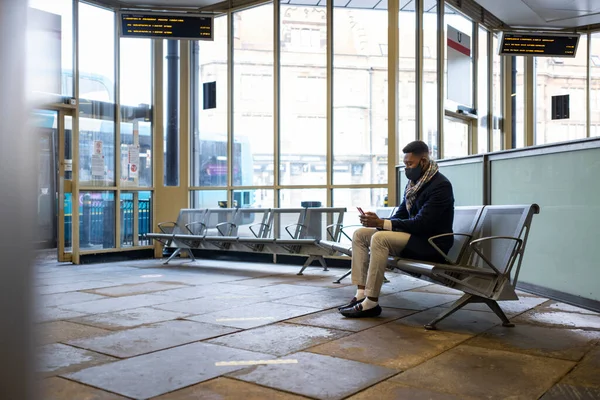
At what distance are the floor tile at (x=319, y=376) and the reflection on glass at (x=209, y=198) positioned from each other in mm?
6862

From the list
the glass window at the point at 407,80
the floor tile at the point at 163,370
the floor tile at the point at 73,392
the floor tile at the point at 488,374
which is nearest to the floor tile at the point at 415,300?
the floor tile at the point at 488,374

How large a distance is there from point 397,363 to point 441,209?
1.58m

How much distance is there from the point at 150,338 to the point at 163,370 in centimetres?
83

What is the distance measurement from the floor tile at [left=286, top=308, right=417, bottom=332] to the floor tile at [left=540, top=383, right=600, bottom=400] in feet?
5.24

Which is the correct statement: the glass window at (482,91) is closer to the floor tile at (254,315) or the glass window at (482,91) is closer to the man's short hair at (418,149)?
the man's short hair at (418,149)

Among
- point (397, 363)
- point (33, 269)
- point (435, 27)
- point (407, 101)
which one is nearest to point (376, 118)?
point (407, 101)

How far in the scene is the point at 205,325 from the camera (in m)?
4.32

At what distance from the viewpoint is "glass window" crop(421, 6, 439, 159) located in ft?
29.0

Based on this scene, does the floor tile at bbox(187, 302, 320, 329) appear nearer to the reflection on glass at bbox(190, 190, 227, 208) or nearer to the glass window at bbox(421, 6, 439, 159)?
the glass window at bbox(421, 6, 439, 159)

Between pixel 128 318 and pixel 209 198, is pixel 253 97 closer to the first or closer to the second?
pixel 209 198

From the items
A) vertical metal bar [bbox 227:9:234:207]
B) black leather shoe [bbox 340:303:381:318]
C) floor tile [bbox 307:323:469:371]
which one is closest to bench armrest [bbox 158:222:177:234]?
vertical metal bar [bbox 227:9:234:207]

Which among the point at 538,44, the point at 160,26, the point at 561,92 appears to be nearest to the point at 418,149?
the point at 160,26

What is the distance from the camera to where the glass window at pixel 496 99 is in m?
10.9

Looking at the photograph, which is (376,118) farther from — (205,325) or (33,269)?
(33,269)
